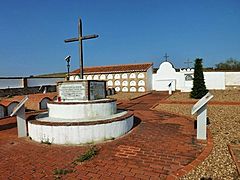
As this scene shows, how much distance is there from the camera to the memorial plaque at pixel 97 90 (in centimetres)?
724

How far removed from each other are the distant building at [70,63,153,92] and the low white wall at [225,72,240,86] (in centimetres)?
946

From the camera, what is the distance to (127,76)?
2445cm

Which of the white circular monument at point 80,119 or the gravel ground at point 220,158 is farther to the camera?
the white circular monument at point 80,119

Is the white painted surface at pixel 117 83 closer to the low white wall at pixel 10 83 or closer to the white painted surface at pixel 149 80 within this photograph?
the white painted surface at pixel 149 80

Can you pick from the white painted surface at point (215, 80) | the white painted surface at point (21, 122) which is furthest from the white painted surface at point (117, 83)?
the white painted surface at point (21, 122)

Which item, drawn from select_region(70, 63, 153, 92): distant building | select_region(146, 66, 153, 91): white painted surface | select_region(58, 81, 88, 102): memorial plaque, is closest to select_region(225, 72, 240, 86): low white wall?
select_region(146, 66, 153, 91): white painted surface

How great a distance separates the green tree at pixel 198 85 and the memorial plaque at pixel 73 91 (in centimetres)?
1216

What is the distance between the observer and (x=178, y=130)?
668 cm

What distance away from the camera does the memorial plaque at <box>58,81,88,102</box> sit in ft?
23.1

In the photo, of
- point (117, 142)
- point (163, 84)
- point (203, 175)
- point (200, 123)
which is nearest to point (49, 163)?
point (117, 142)

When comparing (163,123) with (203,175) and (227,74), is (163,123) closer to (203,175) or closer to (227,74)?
(203,175)

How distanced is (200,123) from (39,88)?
72.9ft

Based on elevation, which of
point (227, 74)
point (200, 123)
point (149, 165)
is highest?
point (227, 74)

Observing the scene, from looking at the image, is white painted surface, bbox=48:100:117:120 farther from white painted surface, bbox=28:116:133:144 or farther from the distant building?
the distant building
